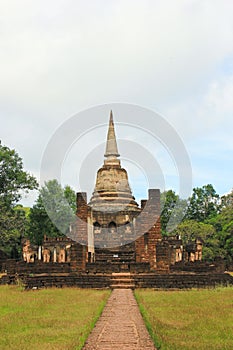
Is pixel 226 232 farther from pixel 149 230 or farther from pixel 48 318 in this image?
pixel 48 318

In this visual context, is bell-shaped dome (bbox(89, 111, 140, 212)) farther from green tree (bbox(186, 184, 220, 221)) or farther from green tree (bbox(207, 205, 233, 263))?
green tree (bbox(186, 184, 220, 221))

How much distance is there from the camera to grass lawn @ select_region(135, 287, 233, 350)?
6586 millimetres

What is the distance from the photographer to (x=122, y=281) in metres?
15.4

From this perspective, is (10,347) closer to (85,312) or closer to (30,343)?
(30,343)

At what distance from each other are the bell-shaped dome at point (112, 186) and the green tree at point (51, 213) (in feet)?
35.2

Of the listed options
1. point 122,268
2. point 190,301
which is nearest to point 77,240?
point 122,268

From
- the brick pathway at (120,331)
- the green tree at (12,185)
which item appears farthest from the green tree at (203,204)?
the brick pathway at (120,331)

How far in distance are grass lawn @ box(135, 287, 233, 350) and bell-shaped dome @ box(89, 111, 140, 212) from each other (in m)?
17.0

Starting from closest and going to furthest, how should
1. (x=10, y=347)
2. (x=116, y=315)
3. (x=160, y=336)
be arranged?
(x=10, y=347)
(x=160, y=336)
(x=116, y=315)

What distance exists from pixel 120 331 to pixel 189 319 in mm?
1829

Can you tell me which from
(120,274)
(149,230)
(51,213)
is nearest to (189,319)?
(120,274)

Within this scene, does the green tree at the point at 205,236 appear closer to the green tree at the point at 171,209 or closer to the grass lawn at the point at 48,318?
the green tree at the point at 171,209

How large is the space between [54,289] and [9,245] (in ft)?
72.2

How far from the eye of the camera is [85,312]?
30.9ft
